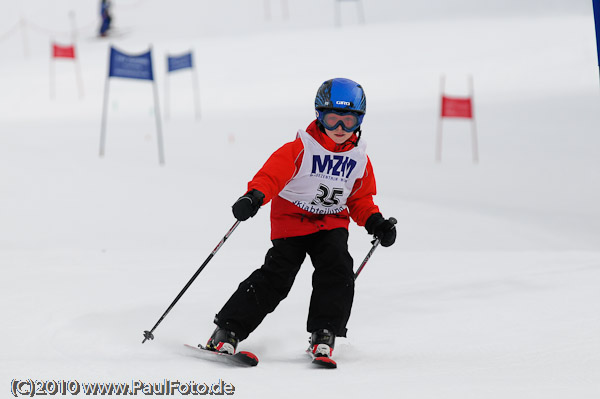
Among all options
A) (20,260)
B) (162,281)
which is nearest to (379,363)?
(162,281)

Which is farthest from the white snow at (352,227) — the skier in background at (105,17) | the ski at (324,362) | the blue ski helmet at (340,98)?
the skier in background at (105,17)

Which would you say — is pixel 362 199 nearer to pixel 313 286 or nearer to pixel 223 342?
pixel 313 286

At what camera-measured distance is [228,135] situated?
41.0 feet

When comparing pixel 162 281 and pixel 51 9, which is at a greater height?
pixel 51 9

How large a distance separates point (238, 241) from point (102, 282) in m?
1.98

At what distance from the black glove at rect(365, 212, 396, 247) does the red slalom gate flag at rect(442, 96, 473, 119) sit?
26.0ft

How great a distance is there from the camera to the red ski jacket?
2926 millimetres

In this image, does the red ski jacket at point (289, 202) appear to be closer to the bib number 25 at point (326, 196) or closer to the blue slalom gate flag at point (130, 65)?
the bib number 25 at point (326, 196)

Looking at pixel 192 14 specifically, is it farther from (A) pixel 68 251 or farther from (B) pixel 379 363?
(B) pixel 379 363

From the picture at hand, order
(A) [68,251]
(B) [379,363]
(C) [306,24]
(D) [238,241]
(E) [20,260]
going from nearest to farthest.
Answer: (B) [379,363] → (E) [20,260] → (A) [68,251] → (D) [238,241] → (C) [306,24]

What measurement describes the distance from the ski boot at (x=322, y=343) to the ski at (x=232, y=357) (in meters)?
0.24

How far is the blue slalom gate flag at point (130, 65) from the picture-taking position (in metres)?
8.73

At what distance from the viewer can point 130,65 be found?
8.83m

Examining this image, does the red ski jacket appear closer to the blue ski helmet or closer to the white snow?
the blue ski helmet
